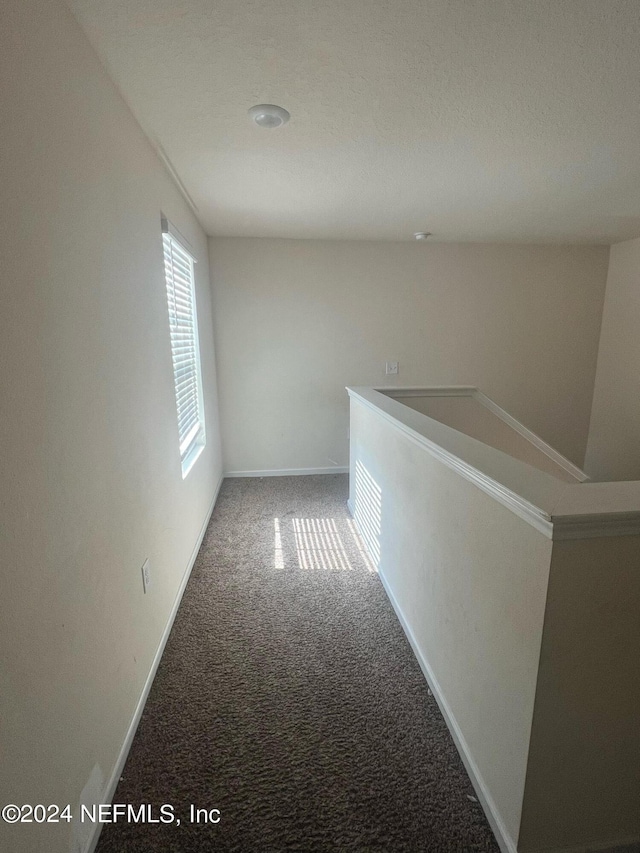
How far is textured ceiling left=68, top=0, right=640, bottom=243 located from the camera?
109 cm

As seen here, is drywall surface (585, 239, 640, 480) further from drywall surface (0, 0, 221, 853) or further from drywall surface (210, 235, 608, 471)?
drywall surface (0, 0, 221, 853)

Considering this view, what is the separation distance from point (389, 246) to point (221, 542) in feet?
9.90

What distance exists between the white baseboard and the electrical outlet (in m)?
2.35

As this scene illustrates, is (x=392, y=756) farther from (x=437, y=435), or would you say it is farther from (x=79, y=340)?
(x=79, y=340)

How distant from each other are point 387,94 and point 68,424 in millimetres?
1574

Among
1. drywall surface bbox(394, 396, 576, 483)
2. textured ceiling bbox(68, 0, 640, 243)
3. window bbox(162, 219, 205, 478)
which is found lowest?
drywall surface bbox(394, 396, 576, 483)

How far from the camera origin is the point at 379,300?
3.75 m

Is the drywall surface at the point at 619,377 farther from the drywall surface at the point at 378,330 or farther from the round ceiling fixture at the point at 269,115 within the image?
the round ceiling fixture at the point at 269,115

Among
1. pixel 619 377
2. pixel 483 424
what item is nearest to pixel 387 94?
pixel 483 424

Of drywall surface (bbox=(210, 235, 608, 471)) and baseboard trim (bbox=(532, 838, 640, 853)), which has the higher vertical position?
drywall surface (bbox=(210, 235, 608, 471))

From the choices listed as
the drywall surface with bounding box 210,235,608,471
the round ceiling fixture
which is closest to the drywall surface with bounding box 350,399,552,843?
the round ceiling fixture

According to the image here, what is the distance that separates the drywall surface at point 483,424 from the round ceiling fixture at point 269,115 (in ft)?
6.61

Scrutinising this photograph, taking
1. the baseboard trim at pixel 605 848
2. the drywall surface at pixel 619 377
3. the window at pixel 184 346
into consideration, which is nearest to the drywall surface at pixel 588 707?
the baseboard trim at pixel 605 848

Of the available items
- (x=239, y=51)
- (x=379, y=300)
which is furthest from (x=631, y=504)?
(x=379, y=300)
